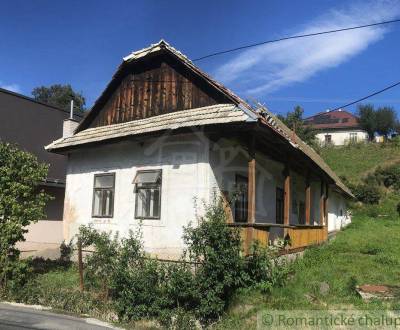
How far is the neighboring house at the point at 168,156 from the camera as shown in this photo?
11422mm

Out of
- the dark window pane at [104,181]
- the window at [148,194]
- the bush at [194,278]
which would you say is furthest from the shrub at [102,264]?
the dark window pane at [104,181]

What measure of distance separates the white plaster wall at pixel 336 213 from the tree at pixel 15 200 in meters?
20.6

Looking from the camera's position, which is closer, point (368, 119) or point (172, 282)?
point (172, 282)

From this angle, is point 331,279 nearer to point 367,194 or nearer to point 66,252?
point 66,252

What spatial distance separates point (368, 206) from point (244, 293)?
3277 cm

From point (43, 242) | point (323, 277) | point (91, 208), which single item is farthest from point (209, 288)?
point (43, 242)

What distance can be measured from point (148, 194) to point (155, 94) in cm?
310

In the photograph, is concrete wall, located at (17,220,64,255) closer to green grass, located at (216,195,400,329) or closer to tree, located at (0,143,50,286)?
tree, located at (0,143,50,286)

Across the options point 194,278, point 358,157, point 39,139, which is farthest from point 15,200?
point 358,157

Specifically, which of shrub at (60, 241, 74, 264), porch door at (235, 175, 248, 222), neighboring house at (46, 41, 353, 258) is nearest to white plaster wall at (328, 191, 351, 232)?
neighboring house at (46, 41, 353, 258)

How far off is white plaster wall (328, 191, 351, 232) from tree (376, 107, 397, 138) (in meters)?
38.3

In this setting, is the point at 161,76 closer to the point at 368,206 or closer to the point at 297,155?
the point at 297,155

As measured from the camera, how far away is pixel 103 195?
14.0 meters

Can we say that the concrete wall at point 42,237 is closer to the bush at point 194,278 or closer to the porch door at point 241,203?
the porch door at point 241,203
